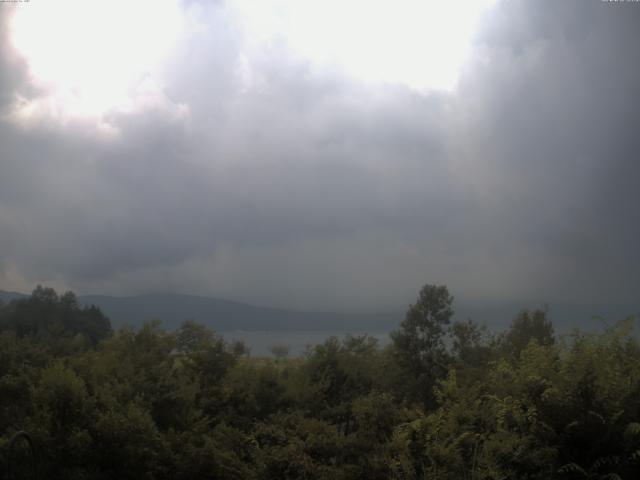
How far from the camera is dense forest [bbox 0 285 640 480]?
36.7 ft

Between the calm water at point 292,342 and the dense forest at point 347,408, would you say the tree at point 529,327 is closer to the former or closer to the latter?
the dense forest at point 347,408

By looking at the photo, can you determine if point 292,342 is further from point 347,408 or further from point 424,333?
point 347,408

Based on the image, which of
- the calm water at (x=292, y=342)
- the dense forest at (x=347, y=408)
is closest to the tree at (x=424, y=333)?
the dense forest at (x=347, y=408)

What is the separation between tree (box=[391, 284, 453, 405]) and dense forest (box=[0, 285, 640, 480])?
7 cm

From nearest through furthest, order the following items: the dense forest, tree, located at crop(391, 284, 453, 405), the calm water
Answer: the dense forest, tree, located at crop(391, 284, 453, 405), the calm water

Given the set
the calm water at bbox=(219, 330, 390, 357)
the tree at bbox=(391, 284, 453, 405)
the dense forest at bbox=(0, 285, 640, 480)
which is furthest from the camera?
the calm water at bbox=(219, 330, 390, 357)

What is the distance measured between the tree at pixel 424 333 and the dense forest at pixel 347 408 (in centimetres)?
7

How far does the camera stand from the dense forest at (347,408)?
11.2 meters

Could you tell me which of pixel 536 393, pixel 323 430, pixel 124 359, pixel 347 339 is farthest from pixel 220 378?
pixel 536 393

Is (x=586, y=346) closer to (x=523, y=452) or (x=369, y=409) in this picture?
(x=523, y=452)

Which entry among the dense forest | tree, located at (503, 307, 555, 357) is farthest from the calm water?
tree, located at (503, 307, 555, 357)

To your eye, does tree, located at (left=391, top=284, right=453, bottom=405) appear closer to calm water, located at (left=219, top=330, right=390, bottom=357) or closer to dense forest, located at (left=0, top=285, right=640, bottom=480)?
dense forest, located at (left=0, top=285, right=640, bottom=480)

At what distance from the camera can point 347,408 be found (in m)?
23.8

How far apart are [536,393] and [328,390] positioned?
16.5 m
